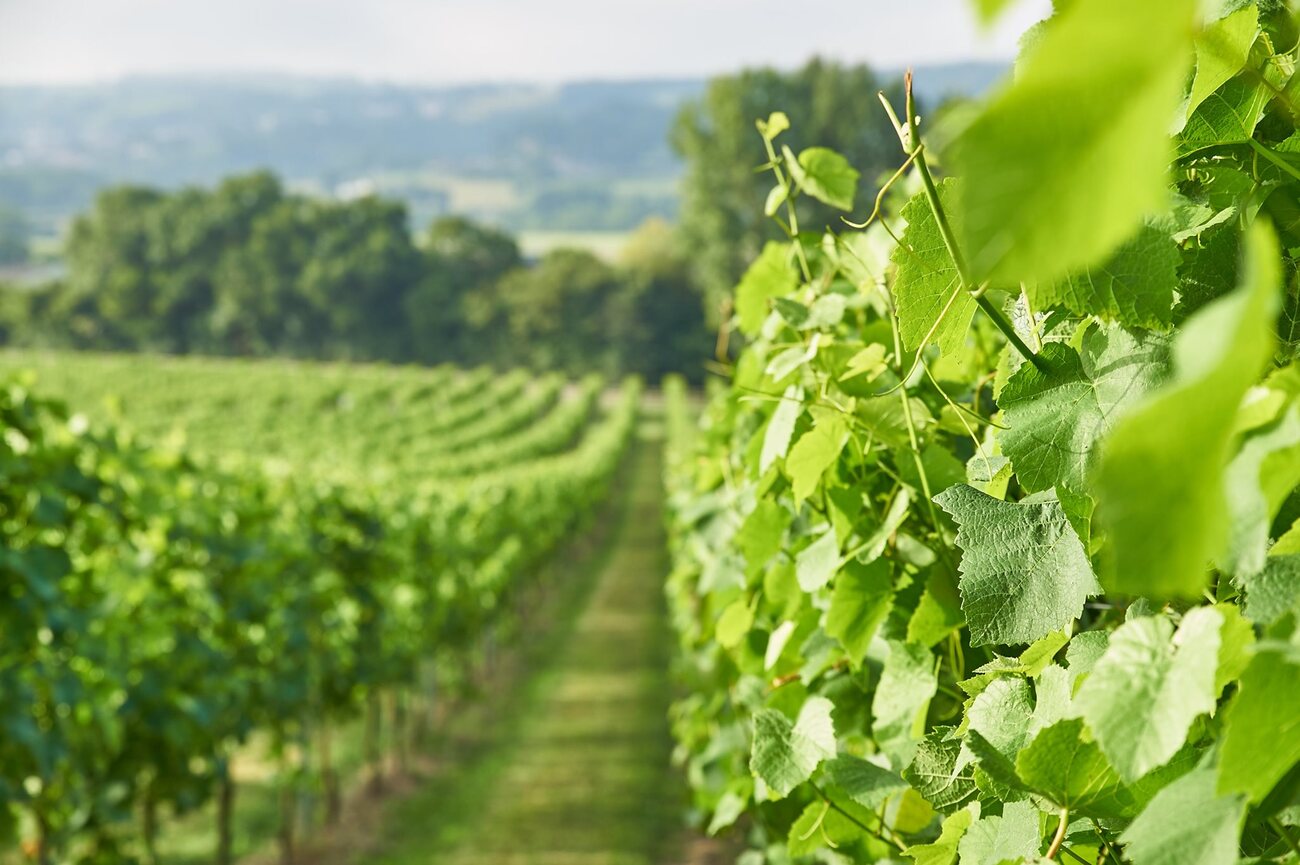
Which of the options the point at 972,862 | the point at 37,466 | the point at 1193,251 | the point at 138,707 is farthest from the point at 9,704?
the point at 1193,251

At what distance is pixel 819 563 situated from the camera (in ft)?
4.27

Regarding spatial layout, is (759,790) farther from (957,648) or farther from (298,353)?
(298,353)

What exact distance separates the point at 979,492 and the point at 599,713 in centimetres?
1141

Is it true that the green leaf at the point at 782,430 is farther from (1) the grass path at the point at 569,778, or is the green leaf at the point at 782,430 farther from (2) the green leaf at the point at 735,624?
Result: (1) the grass path at the point at 569,778

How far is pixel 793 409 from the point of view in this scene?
1.32m

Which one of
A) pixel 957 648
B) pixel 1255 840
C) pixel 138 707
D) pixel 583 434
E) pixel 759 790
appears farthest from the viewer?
pixel 583 434

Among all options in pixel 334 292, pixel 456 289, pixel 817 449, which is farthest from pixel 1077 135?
pixel 334 292

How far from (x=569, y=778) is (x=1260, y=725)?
9566mm

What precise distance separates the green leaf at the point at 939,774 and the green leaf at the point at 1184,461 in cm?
74

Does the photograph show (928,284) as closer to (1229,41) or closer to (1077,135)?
(1229,41)

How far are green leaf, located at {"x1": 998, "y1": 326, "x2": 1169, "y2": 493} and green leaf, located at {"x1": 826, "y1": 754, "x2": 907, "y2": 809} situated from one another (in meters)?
0.50

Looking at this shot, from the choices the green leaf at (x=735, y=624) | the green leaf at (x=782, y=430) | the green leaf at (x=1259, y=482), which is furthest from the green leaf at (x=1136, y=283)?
the green leaf at (x=735, y=624)

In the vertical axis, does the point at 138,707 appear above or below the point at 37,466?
below

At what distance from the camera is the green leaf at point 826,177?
1512 millimetres
